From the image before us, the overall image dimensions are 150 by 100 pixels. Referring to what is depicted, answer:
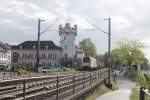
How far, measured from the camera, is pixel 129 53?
389 feet

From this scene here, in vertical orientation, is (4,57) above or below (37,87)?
above

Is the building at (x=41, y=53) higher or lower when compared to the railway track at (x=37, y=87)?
higher

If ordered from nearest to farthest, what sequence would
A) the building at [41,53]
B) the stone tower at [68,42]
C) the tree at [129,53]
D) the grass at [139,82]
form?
the grass at [139,82] → the tree at [129,53] → the building at [41,53] → the stone tower at [68,42]

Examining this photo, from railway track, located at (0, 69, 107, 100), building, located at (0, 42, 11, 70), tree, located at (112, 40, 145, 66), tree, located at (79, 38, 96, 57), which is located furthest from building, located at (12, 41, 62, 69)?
railway track, located at (0, 69, 107, 100)

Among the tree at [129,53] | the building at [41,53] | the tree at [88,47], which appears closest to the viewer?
the tree at [129,53]

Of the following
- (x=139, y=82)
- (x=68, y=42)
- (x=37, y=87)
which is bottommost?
(x=139, y=82)

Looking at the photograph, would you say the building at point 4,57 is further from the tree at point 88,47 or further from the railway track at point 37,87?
the railway track at point 37,87

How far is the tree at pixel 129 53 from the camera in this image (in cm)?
11581

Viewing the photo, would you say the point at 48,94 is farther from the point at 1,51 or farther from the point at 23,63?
the point at 23,63

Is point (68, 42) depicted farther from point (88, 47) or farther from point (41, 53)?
point (88, 47)

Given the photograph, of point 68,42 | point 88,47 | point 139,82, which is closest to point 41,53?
point 68,42

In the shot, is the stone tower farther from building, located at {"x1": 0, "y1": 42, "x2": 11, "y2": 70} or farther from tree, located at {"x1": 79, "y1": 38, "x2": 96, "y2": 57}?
tree, located at {"x1": 79, "y1": 38, "x2": 96, "y2": 57}

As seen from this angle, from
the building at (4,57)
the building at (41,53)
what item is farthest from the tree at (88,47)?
the building at (4,57)

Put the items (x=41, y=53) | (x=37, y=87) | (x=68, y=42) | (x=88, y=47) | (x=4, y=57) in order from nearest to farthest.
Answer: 1. (x=37, y=87)
2. (x=4, y=57)
3. (x=41, y=53)
4. (x=68, y=42)
5. (x=88, y=47)
